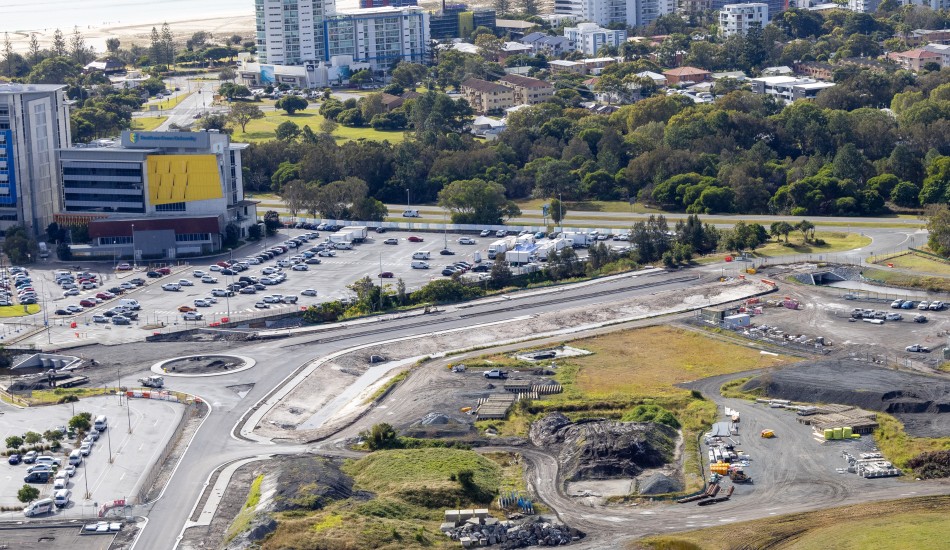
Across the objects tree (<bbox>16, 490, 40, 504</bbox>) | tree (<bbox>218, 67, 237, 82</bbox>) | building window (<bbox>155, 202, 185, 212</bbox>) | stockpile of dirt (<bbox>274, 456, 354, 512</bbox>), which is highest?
tree (<bbox>218, 67, 237, 82</bbox>)

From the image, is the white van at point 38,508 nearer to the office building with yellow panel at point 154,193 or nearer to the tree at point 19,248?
the office building with yellow panel at point 154,193

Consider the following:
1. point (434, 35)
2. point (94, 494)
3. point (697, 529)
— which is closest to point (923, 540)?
point (697, 529)

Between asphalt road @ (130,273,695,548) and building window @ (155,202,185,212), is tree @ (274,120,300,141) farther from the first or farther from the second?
asphalt road @ (130,273,695,548)

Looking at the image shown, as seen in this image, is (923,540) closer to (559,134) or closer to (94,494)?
(94,494)

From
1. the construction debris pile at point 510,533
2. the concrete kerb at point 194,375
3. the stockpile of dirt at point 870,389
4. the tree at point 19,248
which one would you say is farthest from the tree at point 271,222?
the construction debris pile at point 510,533

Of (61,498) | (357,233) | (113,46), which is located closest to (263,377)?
(61,498)

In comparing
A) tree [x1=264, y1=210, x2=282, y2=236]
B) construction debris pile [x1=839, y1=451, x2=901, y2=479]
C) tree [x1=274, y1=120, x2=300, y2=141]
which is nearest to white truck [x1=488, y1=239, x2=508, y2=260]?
tree [x1=264, y1=210, x2=282, y2=236]
